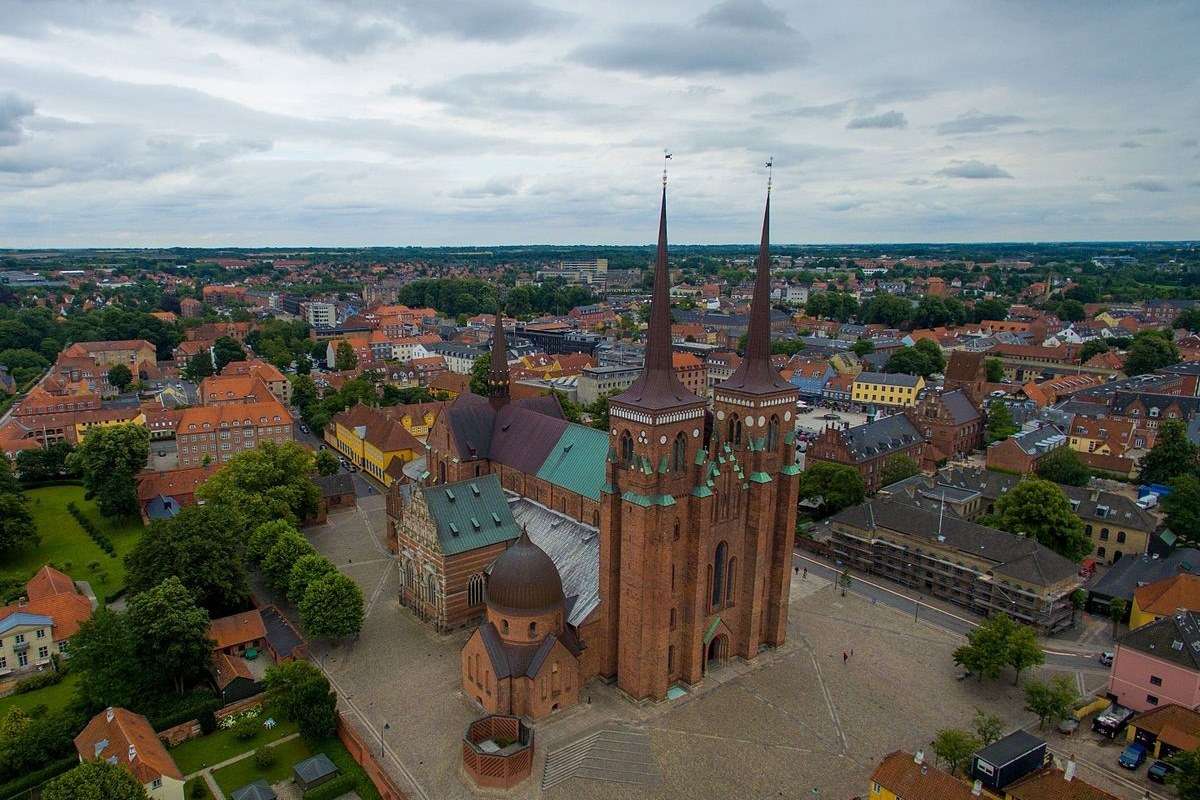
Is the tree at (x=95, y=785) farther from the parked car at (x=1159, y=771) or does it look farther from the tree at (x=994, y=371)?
the tree at (x=994, y=371)

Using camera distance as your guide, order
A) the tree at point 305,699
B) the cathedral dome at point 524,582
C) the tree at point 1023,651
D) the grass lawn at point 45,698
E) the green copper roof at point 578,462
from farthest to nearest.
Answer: the green copper roof at point 578,462 → the tree at point 1023,651 → the grass lawn at point 45,698 → the cathedral dome at point 524,582 → the tree at point 305,699

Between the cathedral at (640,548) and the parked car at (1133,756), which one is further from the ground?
the cathedral at (640,548)

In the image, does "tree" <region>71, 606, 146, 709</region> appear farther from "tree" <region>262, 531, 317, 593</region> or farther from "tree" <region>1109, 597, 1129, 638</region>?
"tree" <region>1109, 597, 1129, 638</region>

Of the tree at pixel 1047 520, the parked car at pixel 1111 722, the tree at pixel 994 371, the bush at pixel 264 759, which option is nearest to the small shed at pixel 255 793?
the bush at pixel 264 759

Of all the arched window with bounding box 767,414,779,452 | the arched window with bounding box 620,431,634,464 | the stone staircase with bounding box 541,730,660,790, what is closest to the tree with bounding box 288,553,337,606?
the stone staircase with bounding box 541,730,660,790

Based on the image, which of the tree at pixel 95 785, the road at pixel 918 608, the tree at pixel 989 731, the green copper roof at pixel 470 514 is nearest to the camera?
the tree at pixel 95 785

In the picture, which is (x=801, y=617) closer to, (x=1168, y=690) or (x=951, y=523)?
(x=951, y=523)

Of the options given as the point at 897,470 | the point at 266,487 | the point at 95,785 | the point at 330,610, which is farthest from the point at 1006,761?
the point at 266,487
